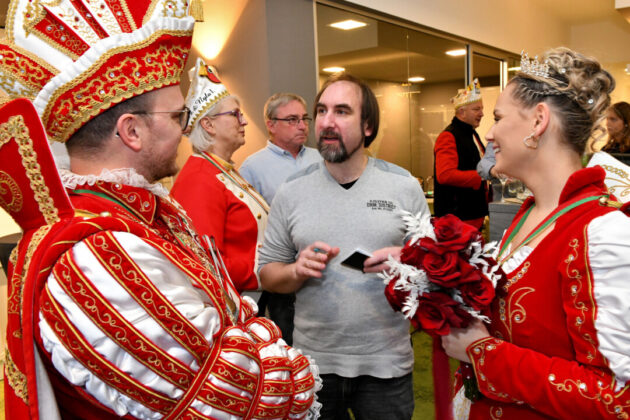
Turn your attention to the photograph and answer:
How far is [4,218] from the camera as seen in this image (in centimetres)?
352

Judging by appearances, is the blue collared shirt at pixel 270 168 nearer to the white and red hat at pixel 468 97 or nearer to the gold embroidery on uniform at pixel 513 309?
the white and red hat at pixel 468 97

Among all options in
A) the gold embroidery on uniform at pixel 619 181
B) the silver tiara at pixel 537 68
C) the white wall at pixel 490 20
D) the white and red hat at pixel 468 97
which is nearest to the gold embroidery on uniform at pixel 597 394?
the gold embroidery on uniform at pixel 619 181

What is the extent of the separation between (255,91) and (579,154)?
3.22 meters

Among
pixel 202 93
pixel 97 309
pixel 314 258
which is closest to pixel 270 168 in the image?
pixel 202 93

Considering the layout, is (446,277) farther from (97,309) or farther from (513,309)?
(97,309)

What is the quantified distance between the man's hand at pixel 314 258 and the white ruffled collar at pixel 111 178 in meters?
0.65

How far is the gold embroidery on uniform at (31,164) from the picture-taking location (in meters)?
0.89

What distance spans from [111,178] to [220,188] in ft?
4.13

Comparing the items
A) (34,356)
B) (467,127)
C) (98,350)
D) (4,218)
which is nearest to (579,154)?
(98,350)

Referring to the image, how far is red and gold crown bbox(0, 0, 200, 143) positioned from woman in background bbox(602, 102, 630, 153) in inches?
199

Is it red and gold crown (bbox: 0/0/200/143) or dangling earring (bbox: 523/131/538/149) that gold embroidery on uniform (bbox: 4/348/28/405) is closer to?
red and gold crown (bbox: 0/0/200/143)

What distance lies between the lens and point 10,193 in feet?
3.02

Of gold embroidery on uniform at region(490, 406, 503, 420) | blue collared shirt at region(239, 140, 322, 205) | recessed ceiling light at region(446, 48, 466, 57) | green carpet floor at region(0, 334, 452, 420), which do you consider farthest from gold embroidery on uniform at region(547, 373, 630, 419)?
recessed ceiling light at region(446, 48, 466, 57)

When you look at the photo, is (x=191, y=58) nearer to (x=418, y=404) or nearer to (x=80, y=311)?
(x=418, y=404)
